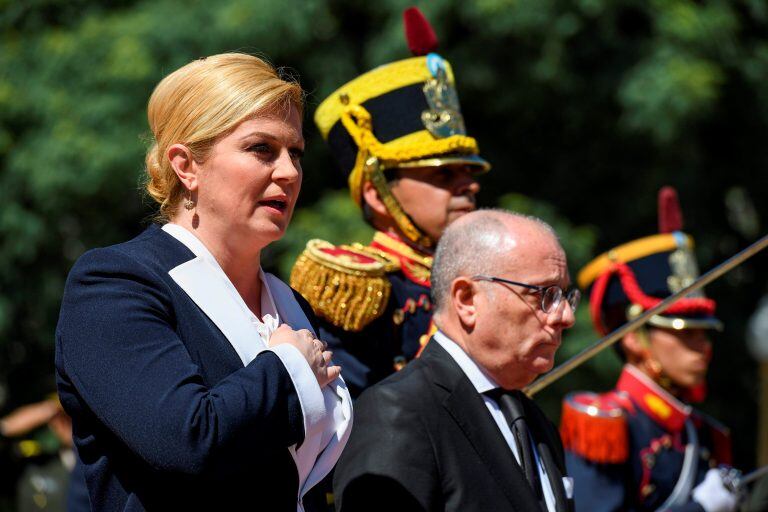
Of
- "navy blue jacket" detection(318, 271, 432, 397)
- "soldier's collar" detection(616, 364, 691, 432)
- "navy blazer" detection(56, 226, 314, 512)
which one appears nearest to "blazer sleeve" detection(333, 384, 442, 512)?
"navy blazer" detection(56, 226, 314, 512)

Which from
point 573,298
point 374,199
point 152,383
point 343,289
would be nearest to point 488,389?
point 573,298

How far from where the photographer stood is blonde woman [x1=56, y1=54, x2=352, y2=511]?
2.13 metres

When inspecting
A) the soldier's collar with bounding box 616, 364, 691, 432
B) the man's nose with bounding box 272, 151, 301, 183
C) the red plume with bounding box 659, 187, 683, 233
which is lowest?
the soldier's collar with bounding box 616, 364, 691, 432

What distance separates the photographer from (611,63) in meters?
7.65

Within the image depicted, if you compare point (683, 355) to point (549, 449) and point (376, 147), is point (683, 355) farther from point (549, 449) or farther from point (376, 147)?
point (549, 449)

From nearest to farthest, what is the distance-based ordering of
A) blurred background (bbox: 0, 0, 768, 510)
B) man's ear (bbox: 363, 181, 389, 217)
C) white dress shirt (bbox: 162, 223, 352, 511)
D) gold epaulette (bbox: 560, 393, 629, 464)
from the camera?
1. white dress shirt (bbox: 162, 223, 352, 511)
2. man's ear (bbox: 363, 181, 389, 217)
3. gold epaulette (bbox: 560, 393, 629, 464)
4. blurred background (bbox: 0, 0, 768, 510)

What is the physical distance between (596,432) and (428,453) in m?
2.07

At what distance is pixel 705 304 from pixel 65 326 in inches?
144

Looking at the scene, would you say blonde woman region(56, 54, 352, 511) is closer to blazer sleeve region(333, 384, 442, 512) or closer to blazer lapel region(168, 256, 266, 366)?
blazer lapel region(168, 256, 266, 366)

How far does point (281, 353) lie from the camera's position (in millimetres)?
2271

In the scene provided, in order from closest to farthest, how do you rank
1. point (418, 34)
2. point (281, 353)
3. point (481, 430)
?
point (281, 353) → point (481, 430) → point (418, 34)

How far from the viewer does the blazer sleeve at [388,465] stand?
276cm

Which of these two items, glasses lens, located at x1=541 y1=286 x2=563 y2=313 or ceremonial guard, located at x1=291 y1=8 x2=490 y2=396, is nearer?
glasses lens, located at x1=541 y1=286 x2=563 y2=313

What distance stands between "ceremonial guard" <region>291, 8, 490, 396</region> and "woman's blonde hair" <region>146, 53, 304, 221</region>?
1.28 meters
